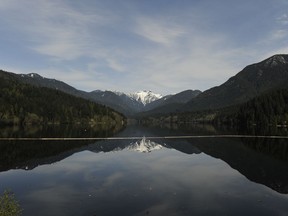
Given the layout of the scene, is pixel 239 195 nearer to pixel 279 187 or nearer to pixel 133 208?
pixel 279 187

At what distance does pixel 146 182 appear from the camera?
53.5 metres

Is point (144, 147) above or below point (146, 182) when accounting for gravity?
above

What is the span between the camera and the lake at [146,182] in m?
38.2

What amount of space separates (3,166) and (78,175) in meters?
18.2

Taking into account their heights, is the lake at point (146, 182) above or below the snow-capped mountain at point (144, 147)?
below

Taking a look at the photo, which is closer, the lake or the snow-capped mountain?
the lake

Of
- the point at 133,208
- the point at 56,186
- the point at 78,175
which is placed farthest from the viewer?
the point at 78,175

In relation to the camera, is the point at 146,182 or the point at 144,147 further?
the point at 144,147

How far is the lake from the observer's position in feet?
125

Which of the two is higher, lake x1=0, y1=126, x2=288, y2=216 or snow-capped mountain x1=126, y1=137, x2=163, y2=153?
snow-capped mountain x1=126, y1=137, x2=163, y2=153

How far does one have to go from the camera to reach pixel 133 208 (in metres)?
37.7

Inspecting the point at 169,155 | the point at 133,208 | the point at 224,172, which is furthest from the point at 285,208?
the point at 169,155

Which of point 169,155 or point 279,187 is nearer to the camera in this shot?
point 279,187

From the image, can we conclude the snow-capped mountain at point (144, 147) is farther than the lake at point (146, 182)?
Yes
